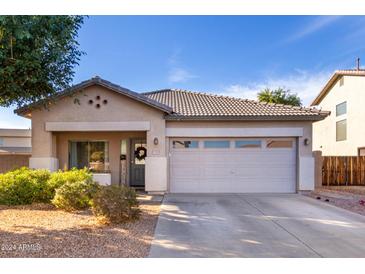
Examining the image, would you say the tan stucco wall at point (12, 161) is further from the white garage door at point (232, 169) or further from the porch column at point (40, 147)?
the white garage door at point (232, 169)

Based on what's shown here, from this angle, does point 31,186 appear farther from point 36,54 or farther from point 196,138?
point 196,138

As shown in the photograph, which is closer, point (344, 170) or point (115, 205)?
point (115, 205)

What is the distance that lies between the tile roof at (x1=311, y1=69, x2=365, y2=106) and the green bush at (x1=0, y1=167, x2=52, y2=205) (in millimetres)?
21140

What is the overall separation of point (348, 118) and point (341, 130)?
1.57 m

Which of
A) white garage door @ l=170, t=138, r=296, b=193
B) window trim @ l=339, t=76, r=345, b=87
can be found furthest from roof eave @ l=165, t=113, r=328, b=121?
window trim @ l=339, t=76, r=345, b=87

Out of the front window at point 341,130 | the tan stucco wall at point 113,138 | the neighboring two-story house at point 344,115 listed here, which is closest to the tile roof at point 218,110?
the tan stucco wall at point 113,138

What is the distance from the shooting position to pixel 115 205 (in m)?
7.29

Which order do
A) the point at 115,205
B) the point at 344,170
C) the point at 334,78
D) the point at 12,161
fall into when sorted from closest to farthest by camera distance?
1. the point at 115,205
2. the point at 12,161
3. the point at 344,170
4. the point at 334,78

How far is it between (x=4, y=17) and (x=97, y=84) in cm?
710

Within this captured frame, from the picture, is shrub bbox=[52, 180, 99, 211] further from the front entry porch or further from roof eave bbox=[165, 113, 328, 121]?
the front entry porch

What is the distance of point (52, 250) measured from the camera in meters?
5.40

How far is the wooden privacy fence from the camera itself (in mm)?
17500

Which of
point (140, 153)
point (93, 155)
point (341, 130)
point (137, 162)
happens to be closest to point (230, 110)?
point (140, 153)

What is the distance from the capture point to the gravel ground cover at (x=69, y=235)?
5.34 m
